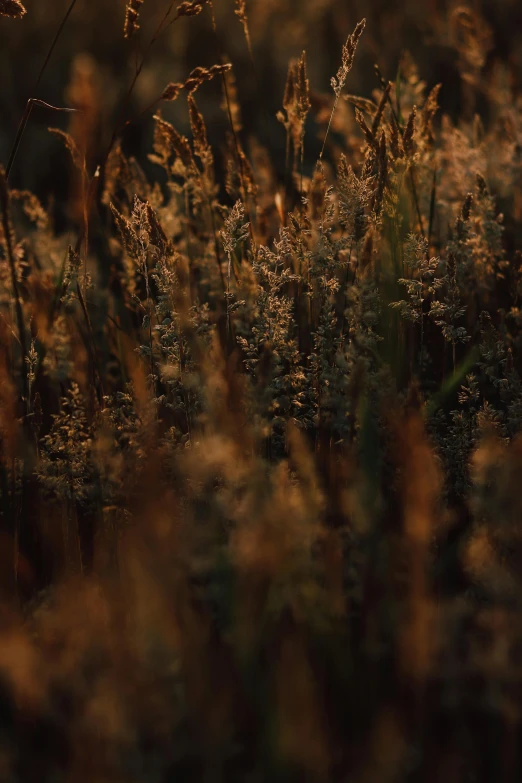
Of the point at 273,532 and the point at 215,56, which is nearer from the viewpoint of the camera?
the point at 273,532

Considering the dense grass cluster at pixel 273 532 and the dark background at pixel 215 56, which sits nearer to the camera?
the dense grass cluster at pixel 273 532

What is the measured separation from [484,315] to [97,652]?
3.09 ft

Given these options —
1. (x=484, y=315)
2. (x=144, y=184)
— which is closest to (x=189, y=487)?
(x=484, y=315)

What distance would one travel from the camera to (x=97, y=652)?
3.10 feet

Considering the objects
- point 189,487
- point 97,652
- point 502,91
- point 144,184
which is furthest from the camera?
point 502,91

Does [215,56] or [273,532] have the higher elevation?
[215,56]

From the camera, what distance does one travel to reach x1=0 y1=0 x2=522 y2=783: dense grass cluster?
2.93ft

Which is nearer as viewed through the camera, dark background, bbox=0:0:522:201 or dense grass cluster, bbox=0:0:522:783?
dense grass cluster, bbox=0:0:522:783

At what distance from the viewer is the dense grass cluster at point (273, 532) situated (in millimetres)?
895

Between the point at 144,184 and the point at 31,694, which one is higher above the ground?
the point at 144,184

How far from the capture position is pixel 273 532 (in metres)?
0.90

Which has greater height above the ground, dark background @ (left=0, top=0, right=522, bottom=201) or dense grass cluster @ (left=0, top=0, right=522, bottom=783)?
dark background @ (left=0, top=0, right=522, bottom=201)

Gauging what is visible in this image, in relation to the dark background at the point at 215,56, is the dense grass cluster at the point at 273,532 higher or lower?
lower

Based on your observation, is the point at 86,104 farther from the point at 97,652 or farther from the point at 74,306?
the point at 97,652
